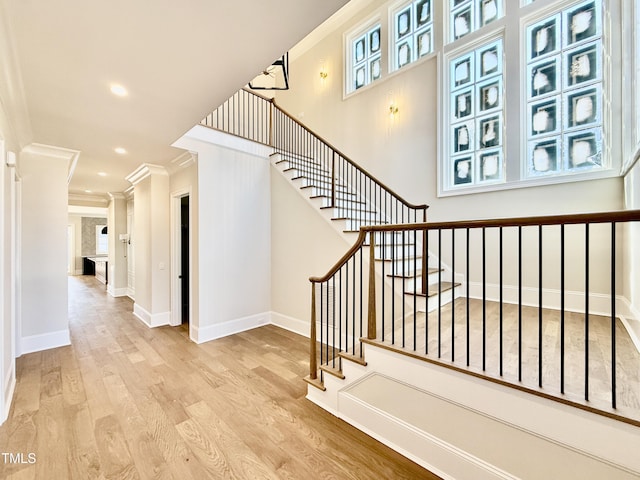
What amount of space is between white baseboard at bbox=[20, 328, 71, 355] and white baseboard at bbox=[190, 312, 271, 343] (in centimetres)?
176

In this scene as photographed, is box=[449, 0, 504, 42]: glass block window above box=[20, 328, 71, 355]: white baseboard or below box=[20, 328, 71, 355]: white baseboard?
above

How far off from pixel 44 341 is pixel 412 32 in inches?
290

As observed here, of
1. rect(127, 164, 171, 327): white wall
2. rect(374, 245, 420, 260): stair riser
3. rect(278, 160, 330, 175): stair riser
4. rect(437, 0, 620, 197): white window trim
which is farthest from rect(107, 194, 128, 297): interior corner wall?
rect(437, 0, 620, 197): white window trim

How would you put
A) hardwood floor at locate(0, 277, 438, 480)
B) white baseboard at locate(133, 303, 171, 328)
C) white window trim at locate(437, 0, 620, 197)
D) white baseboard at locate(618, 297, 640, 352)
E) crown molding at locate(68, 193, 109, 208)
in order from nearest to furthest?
hardwood floor at locate(0, 277, 438, 480) < white baseboard at locate(618, 297, 640, 352) < white window trim at locate(437, 0, 620, 197) < white baseboard at locate(133, 303, 171, 328) < crown molding at locate(68, 193, 109, 208)

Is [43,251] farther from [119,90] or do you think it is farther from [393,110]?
[393,110]

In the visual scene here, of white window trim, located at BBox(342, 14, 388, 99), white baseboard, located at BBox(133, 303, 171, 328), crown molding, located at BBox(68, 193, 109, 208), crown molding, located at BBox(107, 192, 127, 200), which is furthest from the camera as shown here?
crown molding, located at BBox(68, 193, 109, 208)

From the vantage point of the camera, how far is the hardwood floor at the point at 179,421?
1.84 meters

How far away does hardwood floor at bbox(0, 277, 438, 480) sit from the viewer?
1840 mm

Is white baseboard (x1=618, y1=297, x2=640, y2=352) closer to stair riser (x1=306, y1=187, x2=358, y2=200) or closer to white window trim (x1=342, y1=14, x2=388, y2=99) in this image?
stair riser (x1=306, y1=187, x2=358, y2=200)

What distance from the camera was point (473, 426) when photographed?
166 centimetres

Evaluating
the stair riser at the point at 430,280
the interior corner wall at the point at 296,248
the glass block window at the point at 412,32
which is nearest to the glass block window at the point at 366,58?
the glass block window at the point at 412,32

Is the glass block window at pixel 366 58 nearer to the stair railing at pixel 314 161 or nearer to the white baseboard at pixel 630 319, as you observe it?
the stair railing at pixel 314 161

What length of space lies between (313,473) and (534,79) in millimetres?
4747

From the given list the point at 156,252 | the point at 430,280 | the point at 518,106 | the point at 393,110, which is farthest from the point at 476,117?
the point at 156,252
